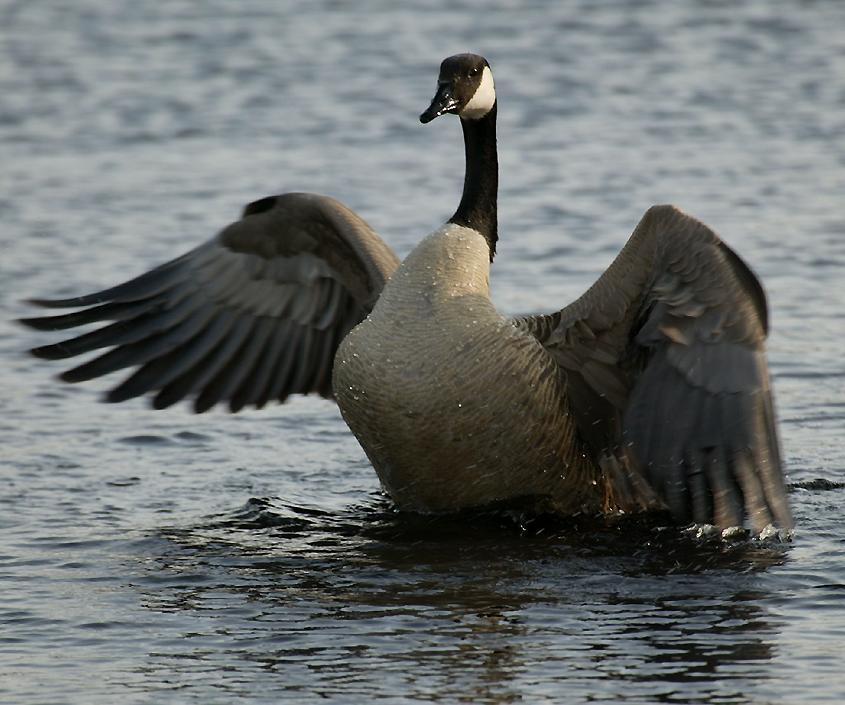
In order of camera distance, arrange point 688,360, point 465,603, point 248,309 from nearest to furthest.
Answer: point 465,603 < point 688,360 < point 248,309

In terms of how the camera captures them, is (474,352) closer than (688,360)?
No

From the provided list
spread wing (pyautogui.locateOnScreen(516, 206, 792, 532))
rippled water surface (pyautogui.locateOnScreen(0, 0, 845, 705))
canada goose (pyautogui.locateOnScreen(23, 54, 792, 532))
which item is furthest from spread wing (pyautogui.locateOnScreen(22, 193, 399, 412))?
spread wing (pyautogui.locateOnScreen(516, 206, 792, 532))

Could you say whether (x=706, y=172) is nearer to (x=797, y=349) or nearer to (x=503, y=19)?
(x=797, y=349)

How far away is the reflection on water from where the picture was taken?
581 cm

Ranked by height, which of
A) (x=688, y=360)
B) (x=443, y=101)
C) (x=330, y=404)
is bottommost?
(x=330, y=404)

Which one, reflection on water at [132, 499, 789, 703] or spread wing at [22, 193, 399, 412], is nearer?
reflection on water at [132, 499, 789, 703]

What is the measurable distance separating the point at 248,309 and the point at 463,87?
65.6 inches

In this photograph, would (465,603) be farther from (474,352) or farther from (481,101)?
(481,101)

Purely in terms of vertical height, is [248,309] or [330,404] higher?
[248,309]

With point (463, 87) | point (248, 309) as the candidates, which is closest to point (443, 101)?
point (463, 87)

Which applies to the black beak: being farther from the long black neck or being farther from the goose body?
the goose body

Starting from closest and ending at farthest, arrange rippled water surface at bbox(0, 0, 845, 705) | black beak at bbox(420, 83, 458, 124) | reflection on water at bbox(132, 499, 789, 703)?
reflection on water at bbox(132, 499, 789, 703), rippled water surface at bbox(0, 0, 845, 705), black beak at bbox(420, 83, 458, 124)

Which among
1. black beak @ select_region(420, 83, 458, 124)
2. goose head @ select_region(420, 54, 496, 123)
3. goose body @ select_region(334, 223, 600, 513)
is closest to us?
goose body @ select_region(334, 223, 600, 513)

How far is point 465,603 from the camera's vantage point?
6.66 meters
